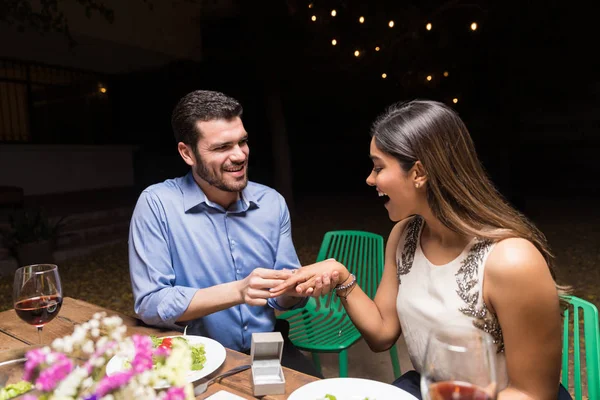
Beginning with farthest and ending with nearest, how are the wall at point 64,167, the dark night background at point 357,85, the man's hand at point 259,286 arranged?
the wall at point 64,167, the dark night background at point 357,85, the man's hand at point 259,286

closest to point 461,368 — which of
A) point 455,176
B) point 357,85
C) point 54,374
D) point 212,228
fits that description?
point 54,374

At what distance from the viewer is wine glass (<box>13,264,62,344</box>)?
55.4 inches

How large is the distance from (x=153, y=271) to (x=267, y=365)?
2.67ft

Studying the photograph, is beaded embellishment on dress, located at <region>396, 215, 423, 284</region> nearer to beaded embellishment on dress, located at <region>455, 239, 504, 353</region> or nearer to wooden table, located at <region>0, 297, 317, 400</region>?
beaded embellishment on dress, located at <region>455, 239, 504, 353</region>

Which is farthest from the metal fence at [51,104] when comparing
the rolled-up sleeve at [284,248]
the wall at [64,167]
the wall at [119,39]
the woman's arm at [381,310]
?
the woman's arm at [381,310]

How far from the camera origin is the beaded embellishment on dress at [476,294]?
160 centimetres

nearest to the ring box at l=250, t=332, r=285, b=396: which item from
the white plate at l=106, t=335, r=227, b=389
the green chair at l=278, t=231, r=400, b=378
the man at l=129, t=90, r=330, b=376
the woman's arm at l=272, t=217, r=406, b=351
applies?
A: the white plate at l=106, t=335, r=227, b=389

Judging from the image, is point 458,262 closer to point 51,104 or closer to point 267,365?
point 267,365

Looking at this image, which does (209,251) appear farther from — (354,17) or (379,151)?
(354,17)

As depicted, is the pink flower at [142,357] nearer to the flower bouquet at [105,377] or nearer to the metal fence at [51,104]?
the flower bouquet at [105,377]

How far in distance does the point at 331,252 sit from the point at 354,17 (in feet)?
17.2

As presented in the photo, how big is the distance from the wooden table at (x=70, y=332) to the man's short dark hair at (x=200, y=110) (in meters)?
0.91

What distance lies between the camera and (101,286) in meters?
5.98

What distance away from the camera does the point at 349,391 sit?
129cm
